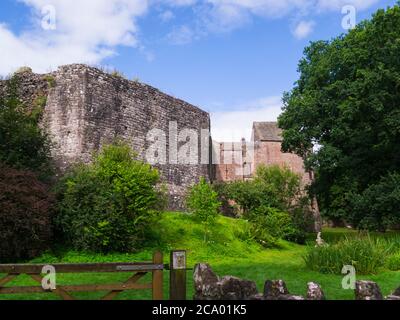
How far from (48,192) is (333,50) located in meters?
16.1

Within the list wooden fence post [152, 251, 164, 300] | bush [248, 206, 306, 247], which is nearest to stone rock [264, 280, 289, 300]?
wooden fence post [152, 251, 164, 300]

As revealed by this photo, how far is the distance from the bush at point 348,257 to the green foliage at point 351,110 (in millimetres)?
7582

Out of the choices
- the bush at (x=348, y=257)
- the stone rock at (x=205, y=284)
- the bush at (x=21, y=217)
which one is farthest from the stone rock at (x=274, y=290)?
the bush at (x=21, y=217)

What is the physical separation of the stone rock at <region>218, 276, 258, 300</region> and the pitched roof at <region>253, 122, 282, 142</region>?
35.5 meters

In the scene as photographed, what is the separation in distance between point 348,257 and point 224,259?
15.4ft

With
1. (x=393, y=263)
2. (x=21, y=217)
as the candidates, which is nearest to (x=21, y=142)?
(x=21, y=217)

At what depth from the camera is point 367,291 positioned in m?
6.39

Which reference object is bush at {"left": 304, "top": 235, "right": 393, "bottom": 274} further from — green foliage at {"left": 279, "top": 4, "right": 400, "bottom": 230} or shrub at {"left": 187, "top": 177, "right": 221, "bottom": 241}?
green foliage at {"left": 279, "top": 4, "right": 400, "bottom": 230}

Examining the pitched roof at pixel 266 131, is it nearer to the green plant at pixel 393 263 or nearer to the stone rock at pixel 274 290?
the green plant at pixel 393 263

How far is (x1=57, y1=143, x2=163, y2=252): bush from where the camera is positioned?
14.6m

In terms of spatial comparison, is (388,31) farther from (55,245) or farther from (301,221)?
(55,245)

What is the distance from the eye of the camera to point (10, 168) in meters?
14.7

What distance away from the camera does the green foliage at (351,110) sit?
19062 mm
